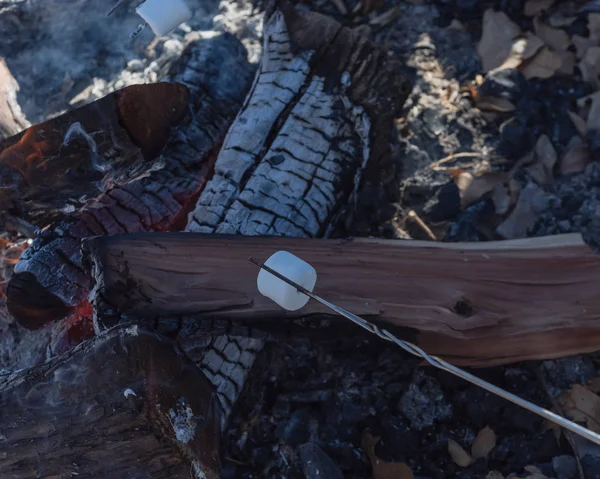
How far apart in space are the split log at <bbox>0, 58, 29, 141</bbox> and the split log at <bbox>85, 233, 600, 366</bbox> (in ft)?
3.32

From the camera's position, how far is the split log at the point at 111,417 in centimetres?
133

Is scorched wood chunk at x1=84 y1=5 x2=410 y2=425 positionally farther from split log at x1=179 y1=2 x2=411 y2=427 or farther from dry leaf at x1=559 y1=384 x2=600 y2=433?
dry leaf at x1=559 y1=384 x2=600 y2=433

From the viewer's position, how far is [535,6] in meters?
2.70

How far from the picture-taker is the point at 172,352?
141 centimetres

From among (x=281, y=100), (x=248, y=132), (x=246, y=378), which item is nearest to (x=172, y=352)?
(x=246, y=378)

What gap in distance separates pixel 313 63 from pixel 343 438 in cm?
134

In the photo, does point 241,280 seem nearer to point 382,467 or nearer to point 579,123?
point 382,467

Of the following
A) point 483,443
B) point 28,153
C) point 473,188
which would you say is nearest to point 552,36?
point 473,188

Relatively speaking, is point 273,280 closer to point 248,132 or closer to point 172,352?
point 172,352

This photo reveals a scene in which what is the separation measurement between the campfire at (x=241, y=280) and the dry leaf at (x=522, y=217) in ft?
0.06

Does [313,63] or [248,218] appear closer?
[248,218]

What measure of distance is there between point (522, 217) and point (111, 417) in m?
1.68

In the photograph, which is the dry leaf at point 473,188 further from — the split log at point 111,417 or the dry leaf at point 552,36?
the split log at point 111,417

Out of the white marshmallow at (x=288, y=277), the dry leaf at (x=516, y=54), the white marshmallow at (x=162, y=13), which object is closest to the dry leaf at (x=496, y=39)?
the dry leaf at (x=516, y=54)
